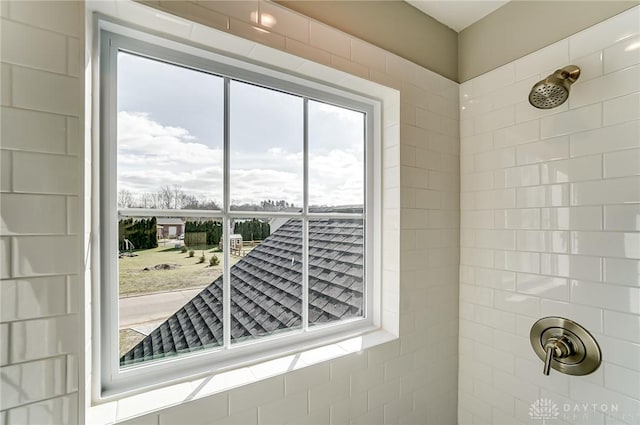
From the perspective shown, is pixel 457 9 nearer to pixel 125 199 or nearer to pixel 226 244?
pixel 226 244

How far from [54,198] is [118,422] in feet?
1.87

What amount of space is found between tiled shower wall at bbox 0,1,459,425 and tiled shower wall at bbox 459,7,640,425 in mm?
109

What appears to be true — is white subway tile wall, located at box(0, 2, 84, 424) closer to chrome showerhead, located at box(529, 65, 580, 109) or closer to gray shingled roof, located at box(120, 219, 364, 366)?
gray shingled roof, located at box(120, 219, 364, 366)

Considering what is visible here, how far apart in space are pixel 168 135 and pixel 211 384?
784mm

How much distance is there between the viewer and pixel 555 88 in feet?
3.29

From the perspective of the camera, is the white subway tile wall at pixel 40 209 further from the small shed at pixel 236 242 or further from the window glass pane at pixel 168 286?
the small shed at pixel 236 242

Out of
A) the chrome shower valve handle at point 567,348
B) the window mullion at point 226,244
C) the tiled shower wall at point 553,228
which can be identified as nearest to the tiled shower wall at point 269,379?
the tiled shower wall at point 553,228

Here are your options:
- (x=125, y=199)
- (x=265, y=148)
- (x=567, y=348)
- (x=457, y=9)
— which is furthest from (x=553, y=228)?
(x=125, y=199)

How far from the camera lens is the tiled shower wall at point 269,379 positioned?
23.9 inches

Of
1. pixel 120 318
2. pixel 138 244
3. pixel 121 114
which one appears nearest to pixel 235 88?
pixel 121 114

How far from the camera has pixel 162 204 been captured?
Answer: 2.95 feet

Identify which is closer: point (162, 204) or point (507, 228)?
point (162, 204)

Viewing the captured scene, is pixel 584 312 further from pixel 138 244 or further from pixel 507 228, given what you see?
pixel 138 244

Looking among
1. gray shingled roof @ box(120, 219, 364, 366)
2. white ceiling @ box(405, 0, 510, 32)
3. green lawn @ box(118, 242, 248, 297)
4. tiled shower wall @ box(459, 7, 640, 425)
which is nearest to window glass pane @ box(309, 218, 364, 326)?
gray shingled roof @ box(120, 219, 364, 366)
